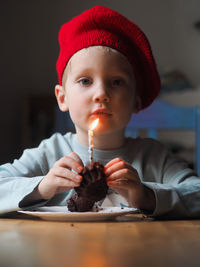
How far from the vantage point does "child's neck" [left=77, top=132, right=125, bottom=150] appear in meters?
1.05

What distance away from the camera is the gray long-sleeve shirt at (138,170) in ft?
2.66

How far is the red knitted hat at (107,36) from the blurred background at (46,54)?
3.00 metres

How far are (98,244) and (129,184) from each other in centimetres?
29

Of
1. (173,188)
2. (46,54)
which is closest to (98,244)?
(173,188)

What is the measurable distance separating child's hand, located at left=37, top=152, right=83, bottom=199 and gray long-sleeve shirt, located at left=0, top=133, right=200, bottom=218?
27mm

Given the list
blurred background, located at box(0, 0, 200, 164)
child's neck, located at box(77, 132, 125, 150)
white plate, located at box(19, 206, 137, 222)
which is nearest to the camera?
white plate, located at box(19, 206, 137, 222)

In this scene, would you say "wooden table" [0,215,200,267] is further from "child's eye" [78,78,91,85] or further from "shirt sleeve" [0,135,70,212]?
"child's eye" [78,78,91,85]

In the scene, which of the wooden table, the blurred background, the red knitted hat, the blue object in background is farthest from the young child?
the blurred background

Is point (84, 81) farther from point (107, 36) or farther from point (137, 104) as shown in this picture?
point (137, 104)

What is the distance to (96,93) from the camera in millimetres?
909

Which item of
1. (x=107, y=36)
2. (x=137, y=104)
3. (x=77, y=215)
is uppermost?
(x=107, y=36)

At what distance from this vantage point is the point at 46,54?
424 cm

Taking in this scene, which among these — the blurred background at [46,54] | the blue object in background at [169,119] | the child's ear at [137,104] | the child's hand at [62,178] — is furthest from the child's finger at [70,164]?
the blurred background at [46,54]

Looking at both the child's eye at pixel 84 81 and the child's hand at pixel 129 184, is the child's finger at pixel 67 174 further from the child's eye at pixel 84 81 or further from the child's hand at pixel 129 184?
the child's eye at pixel 84 81
